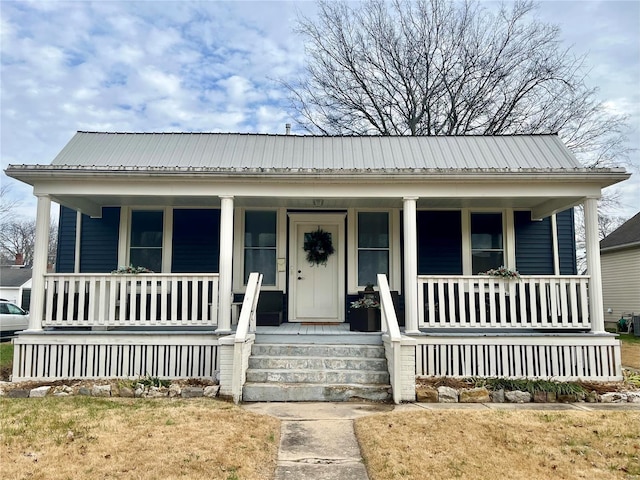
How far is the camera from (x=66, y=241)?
7938 mm

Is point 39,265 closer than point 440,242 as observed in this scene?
Yes

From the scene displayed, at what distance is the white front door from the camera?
25.4 ft

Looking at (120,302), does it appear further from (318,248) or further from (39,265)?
(318,248)

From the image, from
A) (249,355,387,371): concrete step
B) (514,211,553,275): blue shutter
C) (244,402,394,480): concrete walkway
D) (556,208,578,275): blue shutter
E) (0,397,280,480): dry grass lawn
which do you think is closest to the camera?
(0,397,280,480): dry grass lawn

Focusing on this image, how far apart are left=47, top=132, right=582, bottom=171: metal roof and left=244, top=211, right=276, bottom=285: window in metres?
1.06

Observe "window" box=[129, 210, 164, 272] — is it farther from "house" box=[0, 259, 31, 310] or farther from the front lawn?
"house" box=[0, 259, 31, 310]

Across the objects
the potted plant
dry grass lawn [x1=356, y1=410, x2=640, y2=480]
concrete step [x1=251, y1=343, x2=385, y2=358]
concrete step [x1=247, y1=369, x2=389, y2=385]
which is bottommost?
dry grass lawn [x1=356, y1=410, x2=640, y2=480]

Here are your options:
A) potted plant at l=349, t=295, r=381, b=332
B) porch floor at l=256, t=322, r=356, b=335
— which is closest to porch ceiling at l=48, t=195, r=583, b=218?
Result: potted plant at l=349, t=295, r=381, b=332

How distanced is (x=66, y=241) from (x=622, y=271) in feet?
59.2

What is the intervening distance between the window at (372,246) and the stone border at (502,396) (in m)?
2.80

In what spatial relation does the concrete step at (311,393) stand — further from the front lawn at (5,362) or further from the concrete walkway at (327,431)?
the front lawn at (5,362)

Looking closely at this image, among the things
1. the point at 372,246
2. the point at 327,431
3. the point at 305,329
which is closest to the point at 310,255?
the point at 372,246

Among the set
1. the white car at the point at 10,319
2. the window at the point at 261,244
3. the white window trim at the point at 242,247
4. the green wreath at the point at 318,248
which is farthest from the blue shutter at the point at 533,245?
the white car at the point at 10,319

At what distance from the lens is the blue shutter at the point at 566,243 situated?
26.3ft
